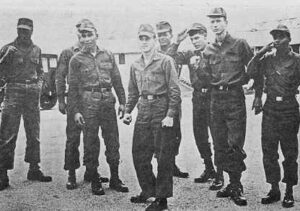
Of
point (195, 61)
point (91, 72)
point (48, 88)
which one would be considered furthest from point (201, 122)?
point (48, 88)

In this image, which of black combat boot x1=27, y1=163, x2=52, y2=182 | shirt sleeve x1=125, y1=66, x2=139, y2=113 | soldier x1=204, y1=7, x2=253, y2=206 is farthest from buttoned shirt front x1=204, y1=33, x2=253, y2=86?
black combat boot x1=27, y1=163, x2=52, y2=182

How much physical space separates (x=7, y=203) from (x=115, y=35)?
8.40 ft

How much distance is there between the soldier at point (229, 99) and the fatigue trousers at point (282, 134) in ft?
0.78

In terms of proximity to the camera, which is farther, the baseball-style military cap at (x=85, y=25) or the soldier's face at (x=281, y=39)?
the baseball-style military cap at (x=85, y=25)

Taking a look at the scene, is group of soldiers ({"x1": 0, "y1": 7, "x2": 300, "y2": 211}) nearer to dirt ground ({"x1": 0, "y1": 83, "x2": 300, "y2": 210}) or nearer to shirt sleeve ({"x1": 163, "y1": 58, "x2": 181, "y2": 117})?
shirt sleeve ({"x1": 163, "y1": 58, "x2": 181, "y2": 117})

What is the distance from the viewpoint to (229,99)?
3889 mm

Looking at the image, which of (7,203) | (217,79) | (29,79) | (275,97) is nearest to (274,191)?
(275,97)

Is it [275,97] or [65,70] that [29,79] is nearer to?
[65,70]

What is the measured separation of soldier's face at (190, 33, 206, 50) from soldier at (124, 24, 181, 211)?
98cm

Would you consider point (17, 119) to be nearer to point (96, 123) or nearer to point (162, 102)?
point (96, 123)

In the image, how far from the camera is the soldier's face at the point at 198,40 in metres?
4.57

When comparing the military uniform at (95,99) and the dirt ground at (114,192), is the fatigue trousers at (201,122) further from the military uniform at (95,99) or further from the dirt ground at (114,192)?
the military uniform at (95,99)

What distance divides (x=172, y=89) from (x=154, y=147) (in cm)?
54

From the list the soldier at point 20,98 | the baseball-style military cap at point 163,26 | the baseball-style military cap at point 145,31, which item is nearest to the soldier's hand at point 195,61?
the baseball-style military cap at point 163,26
